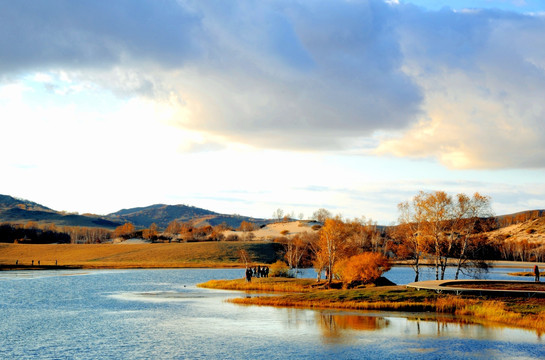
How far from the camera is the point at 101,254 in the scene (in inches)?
6988

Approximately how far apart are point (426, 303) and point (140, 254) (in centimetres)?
13274

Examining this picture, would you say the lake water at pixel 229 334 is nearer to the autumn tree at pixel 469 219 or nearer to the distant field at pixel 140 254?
the autumn tree at pixel 469 219

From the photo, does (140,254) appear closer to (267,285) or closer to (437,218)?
(267,285)

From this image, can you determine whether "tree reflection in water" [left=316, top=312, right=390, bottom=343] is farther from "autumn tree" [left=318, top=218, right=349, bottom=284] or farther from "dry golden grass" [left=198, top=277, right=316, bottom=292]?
"dry golden grass" [left=198, top=277, right=316, bottom=292]

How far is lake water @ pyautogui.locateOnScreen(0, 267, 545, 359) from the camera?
35844mm

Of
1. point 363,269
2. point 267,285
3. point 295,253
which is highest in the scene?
point 295,253

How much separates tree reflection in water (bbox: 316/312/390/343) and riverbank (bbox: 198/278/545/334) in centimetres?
630

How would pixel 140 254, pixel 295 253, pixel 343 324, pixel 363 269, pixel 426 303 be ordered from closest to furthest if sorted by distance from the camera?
1. pixel 343 324
2. pixel 426 303
3. pixel 363 269
4. pixel 295 253
5. pixel 140 254

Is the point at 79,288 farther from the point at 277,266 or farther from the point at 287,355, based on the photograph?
the point at 287,355

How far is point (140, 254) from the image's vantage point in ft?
576

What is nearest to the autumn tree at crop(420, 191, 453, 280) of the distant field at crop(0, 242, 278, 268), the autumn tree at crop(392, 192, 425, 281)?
the autumn tree at crop(392, 192, 425, 281)

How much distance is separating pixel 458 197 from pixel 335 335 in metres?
38.4

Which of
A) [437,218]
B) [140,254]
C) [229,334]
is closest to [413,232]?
[437,218]

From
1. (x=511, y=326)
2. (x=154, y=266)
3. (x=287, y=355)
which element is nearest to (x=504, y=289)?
(x=511, y=326)
